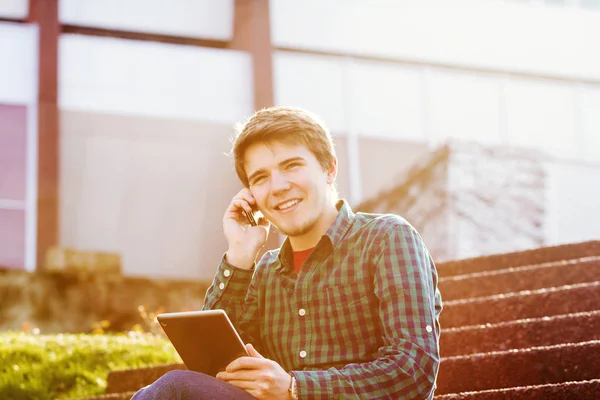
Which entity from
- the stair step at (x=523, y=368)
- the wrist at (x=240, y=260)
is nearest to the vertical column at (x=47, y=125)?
the stair step at (x=523, y=368)

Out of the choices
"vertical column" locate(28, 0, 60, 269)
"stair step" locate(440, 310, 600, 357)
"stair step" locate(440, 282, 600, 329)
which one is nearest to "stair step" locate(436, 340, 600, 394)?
"stair step" locate(440, 310, 600, 357)

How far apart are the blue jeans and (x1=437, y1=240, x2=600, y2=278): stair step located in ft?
12.4

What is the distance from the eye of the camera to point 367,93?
473 inches

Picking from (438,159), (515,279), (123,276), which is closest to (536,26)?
(438,159)

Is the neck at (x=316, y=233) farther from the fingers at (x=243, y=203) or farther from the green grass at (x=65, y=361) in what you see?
the green grass at (x=65, y=361)

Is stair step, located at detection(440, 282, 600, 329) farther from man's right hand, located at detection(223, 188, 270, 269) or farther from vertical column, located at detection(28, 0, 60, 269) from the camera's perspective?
vertical column, located at detection(28, 0, 60, 269)

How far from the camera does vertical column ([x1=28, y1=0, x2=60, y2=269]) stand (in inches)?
402

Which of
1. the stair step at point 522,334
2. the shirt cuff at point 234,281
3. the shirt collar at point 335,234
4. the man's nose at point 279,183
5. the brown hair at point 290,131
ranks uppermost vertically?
the brown hair at point 290,131

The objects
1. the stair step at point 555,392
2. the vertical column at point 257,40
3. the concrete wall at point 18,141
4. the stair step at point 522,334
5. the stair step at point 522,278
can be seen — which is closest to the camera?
the stair step at point 555,392

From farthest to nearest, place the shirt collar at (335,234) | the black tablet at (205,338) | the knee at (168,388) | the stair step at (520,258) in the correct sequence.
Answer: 1. the stair step at (520,258)
2. the shirt collar at (335,234)
3. the black tablet at (205,338)
4. the knee at (168,388)

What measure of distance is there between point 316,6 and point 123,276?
479 cm

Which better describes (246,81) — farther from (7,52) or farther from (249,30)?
(7,52)

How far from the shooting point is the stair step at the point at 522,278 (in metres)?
5.39

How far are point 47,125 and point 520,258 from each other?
6544 millimetres
